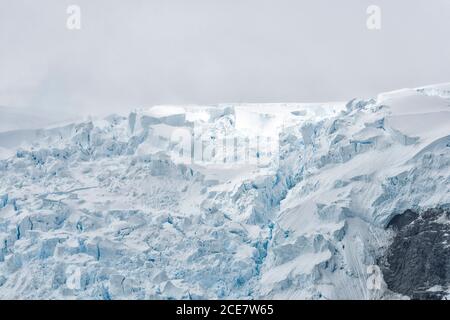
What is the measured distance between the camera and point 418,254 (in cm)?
6562

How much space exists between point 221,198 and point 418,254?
14123 mm

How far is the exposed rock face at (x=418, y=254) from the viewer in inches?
2505

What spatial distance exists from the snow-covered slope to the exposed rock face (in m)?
0.73

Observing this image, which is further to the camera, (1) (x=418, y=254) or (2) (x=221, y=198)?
(2) (x=221, y=198)

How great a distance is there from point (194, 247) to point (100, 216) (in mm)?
7921

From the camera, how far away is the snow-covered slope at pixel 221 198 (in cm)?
6406

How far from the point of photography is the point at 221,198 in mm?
70375

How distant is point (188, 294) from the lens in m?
63.6

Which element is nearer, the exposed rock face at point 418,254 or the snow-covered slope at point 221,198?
the exposed rock face at point 418,254

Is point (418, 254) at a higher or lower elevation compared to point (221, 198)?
lower

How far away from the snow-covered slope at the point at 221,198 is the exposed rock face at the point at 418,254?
735 mm

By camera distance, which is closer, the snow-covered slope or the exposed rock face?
the exposed rock face

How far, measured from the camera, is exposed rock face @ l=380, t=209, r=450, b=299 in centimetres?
6362
